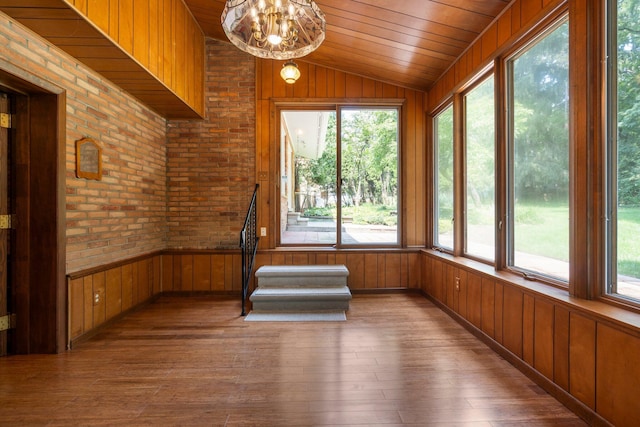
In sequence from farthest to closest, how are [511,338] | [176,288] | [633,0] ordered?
[176,288] → [511,338] → [633,0]

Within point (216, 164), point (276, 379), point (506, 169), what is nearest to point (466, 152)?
point (506, 169)

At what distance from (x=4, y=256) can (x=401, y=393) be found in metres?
3.24

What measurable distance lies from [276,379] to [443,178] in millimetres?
3146

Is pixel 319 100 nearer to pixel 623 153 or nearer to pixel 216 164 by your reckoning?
pixel 216 164

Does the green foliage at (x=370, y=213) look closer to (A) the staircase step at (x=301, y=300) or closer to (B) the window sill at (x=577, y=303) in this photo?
(A) the staircase step at (x=301, y=300)

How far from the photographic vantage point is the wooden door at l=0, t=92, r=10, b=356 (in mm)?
2633

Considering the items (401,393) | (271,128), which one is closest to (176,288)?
(271,128)

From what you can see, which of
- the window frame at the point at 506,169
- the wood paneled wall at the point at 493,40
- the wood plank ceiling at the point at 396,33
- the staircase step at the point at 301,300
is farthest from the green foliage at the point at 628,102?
the staircase step at the point at 301,300

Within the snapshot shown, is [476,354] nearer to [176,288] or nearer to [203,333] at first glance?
[203,333]

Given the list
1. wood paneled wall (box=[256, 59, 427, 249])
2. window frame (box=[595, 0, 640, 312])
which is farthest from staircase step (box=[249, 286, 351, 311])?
window frame (box=[595, 0, 640, 312])

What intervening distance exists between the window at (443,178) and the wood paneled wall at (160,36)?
3.21 metres

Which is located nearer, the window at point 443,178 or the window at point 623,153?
the window at point 623,153

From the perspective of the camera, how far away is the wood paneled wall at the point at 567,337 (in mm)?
1650

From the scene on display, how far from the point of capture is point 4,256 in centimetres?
266
